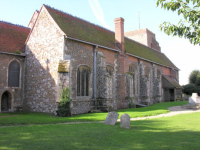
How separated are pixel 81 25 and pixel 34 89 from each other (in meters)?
8.24

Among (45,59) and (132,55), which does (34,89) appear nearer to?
(45,59)

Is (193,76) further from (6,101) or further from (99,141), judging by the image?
(99,141)

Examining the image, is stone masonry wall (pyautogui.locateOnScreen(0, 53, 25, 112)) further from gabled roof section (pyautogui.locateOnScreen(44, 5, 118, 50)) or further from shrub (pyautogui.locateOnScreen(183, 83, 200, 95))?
shrub (pyautogui.locateOnScreen(183, 83, 200, 95))

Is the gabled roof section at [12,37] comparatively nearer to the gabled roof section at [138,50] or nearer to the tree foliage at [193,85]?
the gabled roof section at [138,50]

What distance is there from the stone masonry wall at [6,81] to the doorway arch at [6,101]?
26 centimetres

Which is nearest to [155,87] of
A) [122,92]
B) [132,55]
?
[132,55]

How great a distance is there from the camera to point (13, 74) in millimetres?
19328

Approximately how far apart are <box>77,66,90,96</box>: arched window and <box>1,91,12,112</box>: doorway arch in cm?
631

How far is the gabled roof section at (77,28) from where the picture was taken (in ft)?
60.9

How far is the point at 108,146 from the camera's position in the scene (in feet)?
21.2

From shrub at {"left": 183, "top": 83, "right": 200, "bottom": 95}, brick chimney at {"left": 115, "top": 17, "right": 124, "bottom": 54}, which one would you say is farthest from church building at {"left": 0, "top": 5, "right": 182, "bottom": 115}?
shrub at {"left": 183, "top": 83, "right": 200, "bottom": 95}

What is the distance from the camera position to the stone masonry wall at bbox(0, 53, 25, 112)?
60.3 ft

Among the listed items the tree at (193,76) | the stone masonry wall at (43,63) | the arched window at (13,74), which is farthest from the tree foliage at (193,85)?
the arched window at (13,74)

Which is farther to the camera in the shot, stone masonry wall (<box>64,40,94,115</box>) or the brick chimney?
the brick chimney
